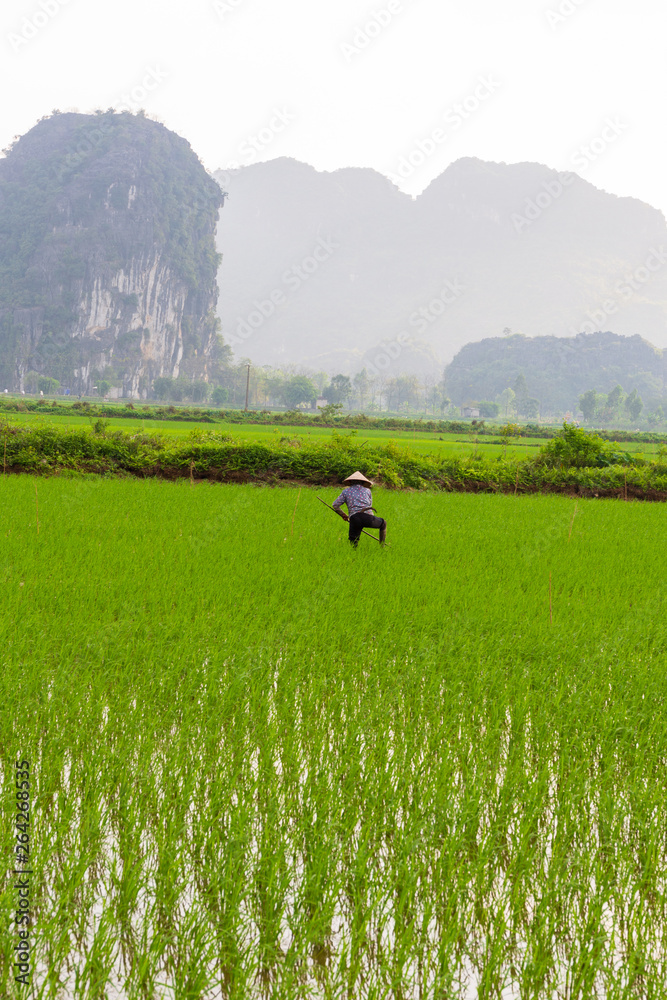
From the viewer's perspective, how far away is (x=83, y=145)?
11156 centimetres

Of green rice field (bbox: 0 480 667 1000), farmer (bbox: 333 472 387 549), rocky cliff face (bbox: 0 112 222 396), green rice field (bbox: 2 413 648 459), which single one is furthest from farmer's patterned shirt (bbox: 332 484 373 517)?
rocky cliff face (bbox: 0 112 222 396)

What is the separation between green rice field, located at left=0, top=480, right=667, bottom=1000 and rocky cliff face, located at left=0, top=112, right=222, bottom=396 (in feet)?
328

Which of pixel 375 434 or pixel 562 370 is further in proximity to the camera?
pixel 562 370

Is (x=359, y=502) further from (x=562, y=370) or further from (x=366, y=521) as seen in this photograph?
(x=562, y=370)

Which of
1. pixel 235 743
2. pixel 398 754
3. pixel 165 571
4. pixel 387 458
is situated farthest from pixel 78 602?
pixel 387 458

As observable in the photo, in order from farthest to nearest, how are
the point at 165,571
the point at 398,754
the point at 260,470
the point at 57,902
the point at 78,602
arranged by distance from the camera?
the point at 260,470 → the point at 165,571 → the point at 78,602 → the point at 398,754 → the point at 57,902

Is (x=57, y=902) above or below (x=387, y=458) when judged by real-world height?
below

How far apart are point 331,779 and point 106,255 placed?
11885 cm

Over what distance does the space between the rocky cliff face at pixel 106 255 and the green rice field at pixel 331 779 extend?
99.9 metres

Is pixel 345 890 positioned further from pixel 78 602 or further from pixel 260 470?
pixel 260 470

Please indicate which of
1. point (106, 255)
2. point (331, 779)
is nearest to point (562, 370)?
point (106, 255)

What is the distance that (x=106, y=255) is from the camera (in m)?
Result: 105

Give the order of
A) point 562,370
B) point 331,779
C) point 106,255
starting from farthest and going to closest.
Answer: point 562,370 → point 106,255 → point 331,779

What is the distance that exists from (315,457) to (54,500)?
18.3 ft
